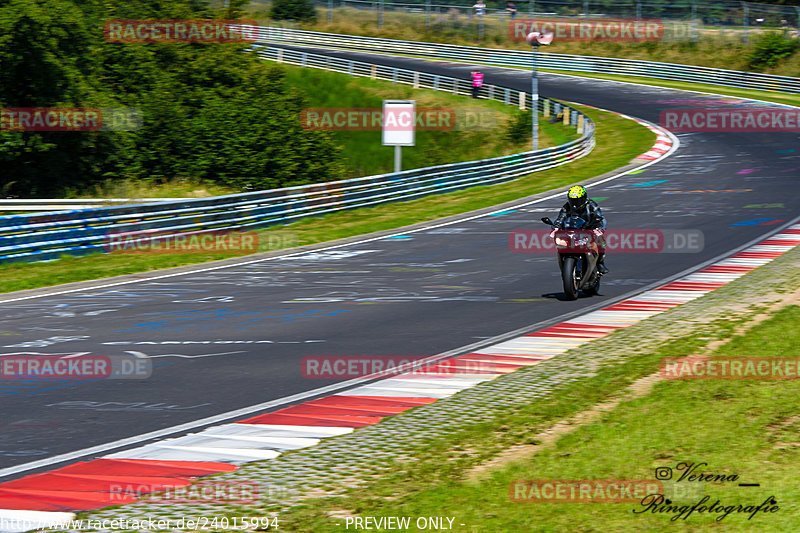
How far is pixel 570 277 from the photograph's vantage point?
509 inches

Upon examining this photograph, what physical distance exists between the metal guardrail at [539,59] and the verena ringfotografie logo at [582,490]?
165 ft

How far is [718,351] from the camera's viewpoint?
9.06 metres

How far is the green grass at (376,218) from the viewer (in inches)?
667

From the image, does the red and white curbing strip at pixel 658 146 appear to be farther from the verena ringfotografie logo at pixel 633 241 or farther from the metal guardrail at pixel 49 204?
the metal guardrail at pixel 49 204

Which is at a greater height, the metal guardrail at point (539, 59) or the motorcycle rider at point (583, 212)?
the metal guardrail at point (539, 59)

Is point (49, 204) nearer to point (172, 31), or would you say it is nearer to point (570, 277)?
point (570, 277)

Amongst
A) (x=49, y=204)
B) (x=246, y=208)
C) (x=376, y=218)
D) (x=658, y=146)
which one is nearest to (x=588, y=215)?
(x=246, y=208)

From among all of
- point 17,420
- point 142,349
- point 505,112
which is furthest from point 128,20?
point 17,420

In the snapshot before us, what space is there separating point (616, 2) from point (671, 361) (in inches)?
2345

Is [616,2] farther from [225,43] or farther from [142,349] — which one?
[142,349]

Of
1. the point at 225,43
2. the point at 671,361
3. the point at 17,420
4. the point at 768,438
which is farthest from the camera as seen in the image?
the point at 225,43

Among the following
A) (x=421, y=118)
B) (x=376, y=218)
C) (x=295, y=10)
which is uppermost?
(x=295, y=10)

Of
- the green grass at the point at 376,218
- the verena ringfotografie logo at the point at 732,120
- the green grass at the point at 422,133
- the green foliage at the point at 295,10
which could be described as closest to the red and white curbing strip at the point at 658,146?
the green grass at the point at 376,218

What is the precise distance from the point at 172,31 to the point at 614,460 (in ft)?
137
